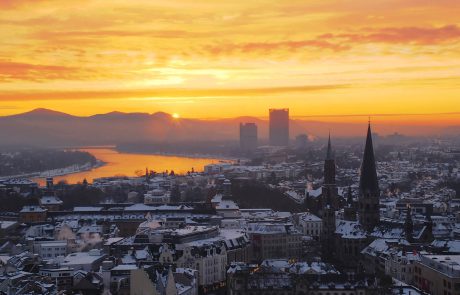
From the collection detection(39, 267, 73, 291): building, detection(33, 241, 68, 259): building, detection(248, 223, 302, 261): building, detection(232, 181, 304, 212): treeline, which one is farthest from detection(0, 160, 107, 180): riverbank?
detection(39, 267, 73, 291): building

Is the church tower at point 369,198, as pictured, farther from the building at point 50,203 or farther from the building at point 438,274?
the building at point 50,203

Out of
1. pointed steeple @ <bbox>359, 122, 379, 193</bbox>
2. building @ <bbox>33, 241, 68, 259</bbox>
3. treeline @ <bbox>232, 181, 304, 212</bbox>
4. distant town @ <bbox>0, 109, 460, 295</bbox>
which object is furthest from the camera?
treeline @ <bbox>232, 181, 304, 212</bbox>

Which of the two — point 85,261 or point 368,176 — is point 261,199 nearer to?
point 368,176

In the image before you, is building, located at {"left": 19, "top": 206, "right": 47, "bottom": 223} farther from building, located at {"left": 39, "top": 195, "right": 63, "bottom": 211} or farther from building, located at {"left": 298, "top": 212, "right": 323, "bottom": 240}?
building, located at {"left": 298, "top": 212, "right": 323, "bottom": 240}

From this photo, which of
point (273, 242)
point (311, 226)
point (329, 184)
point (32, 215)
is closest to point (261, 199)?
point (311, 226)

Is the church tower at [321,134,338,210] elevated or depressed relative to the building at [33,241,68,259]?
elevated

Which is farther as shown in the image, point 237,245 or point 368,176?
point 368,176

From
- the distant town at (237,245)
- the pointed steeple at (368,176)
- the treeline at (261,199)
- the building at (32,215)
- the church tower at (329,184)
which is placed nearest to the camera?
the distant town at (237,245)

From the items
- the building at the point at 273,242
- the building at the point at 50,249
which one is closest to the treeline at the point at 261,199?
the building at the point at 273,242
